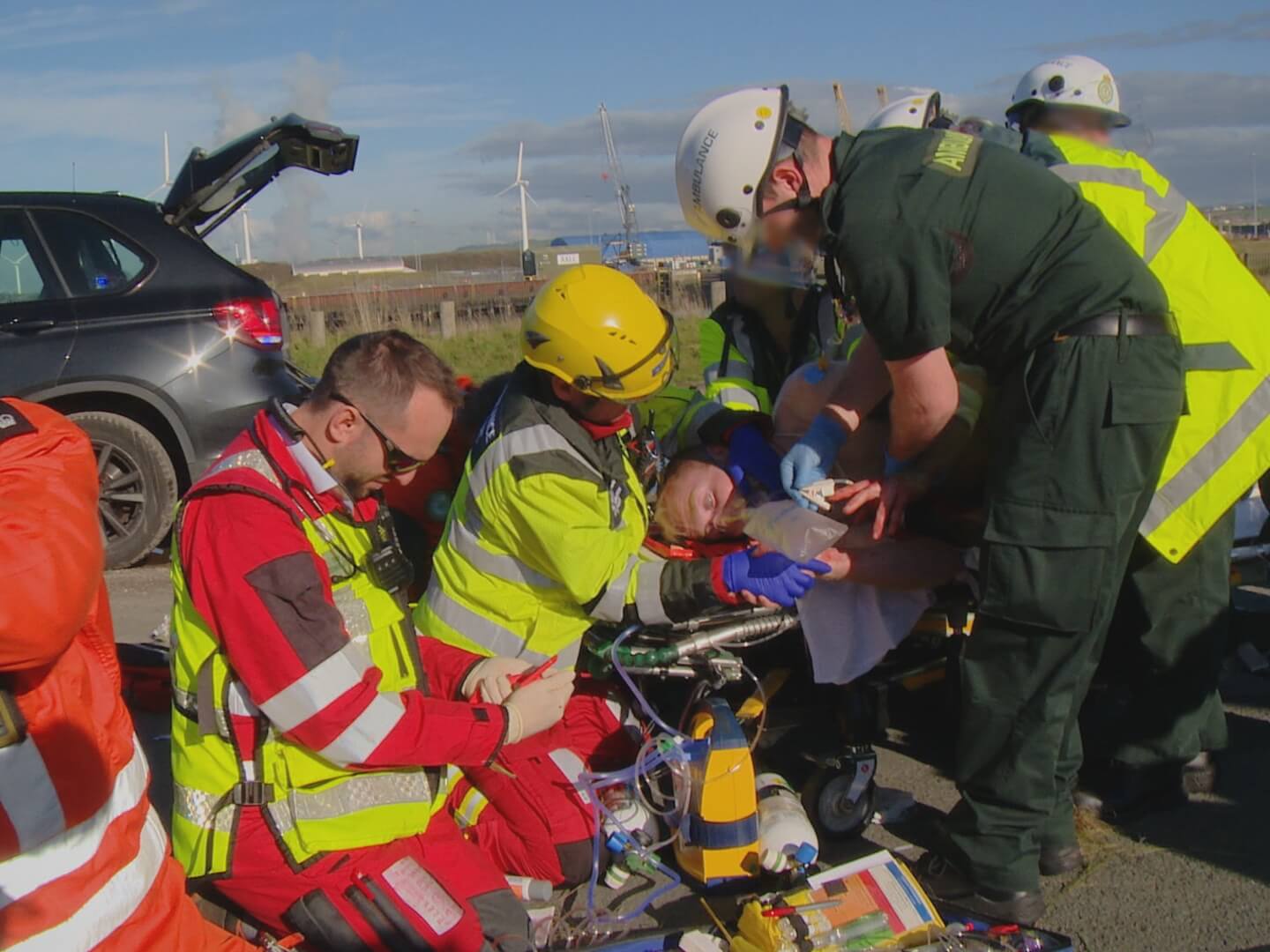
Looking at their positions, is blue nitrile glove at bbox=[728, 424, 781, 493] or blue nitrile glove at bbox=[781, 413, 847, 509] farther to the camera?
blue nitrile glove at bbox=[728, 424, 781, 493]

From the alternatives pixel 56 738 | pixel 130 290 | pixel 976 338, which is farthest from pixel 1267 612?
pixel 130 290

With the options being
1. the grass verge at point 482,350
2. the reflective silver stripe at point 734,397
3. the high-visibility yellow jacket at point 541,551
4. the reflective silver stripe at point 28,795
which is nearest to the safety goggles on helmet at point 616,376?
the high-visibility yellow jacket at point 541,551

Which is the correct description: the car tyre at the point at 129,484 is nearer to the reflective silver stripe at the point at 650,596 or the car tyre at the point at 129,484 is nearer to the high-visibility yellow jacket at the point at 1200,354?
the reflective silver stripe at the point at 650,596

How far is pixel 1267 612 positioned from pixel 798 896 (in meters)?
3.12

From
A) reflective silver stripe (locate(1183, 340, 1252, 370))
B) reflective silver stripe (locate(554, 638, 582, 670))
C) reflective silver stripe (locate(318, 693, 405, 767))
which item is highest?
reflective silver stripe (locate(1183, 340, 1252, 370))

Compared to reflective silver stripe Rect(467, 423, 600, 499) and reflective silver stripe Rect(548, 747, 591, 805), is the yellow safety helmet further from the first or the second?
reflective silver stripe Rect(548, 747, 591, 805)

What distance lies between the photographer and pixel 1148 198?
3.37 metres

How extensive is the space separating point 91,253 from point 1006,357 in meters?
5.53

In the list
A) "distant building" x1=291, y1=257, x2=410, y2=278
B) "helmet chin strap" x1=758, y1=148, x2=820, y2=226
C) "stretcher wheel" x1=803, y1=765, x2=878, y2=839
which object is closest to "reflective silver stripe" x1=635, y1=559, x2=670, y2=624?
"stretcher wheel" x1=803, y1=765, x2=878, y2=839

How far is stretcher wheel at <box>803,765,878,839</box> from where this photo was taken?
347cm

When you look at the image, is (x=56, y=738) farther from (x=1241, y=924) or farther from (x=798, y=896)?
(x=1241, y=924)

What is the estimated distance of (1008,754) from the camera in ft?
9.97

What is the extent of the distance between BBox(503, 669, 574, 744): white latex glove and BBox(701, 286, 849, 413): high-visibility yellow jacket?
6.58 ft

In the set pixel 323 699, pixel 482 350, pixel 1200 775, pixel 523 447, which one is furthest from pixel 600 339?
pixel 482 350
